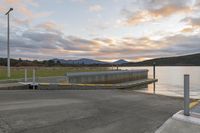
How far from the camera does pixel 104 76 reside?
116ft

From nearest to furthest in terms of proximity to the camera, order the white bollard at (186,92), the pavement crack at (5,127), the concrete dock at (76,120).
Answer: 1. the pavement crack at (5,127)
2. the concrete dock at (76,120)
3. the white bollard at (186,92)

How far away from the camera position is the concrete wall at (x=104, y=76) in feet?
87.9

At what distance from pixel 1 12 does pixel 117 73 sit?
23506mm

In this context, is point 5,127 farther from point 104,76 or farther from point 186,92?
point 104,76

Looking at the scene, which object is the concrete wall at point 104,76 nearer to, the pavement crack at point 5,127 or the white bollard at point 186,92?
the pavement crack at point 5,127

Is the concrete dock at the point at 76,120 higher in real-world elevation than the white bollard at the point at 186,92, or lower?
lower

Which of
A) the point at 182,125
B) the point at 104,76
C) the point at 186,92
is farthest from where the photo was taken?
the point at 104,76

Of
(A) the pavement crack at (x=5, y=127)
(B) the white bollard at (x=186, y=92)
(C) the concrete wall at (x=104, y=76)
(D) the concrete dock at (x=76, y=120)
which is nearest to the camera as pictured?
(A) the pavement crack at (x=5, y=127)

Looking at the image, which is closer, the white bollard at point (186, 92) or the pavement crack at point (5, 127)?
the pavement crack at point (5, 127)

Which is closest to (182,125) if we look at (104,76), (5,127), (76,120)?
(76,120)

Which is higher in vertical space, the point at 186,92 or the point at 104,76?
the point at 186,92

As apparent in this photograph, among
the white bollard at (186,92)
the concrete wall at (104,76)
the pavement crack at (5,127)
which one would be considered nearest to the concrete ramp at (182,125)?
the white bollard at (186,92)

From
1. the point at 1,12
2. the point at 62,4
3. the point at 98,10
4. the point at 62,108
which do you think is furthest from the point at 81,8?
the point at 62,108

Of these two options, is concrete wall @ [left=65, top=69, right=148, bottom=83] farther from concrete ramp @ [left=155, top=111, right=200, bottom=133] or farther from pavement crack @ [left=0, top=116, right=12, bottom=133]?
concrete ramp @ [left=155, top=111, right=200, bottom=133]
